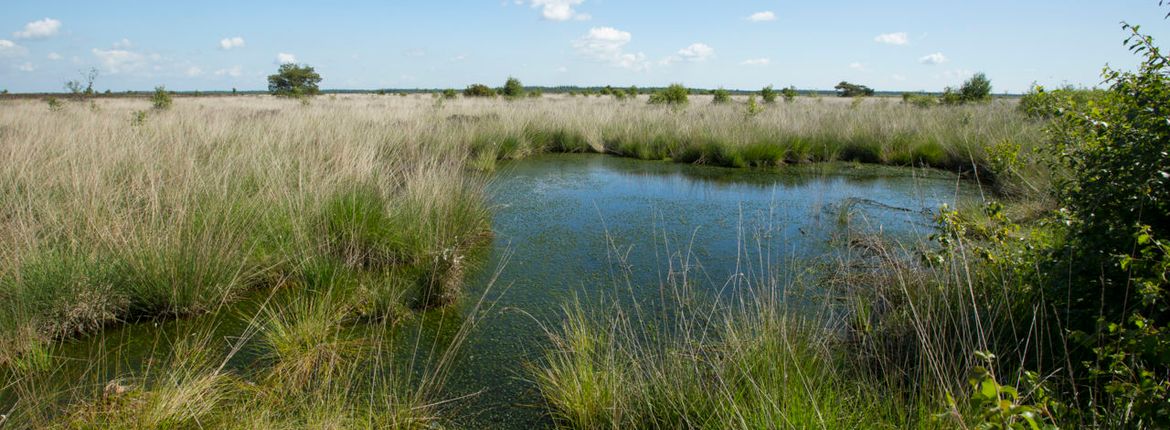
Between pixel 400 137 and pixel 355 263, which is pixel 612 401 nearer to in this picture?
pixel 355 263

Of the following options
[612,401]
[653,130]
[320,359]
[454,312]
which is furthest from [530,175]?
[612,401]

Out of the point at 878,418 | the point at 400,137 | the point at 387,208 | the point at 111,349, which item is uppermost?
the point at 400,137

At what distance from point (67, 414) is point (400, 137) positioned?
5.51m

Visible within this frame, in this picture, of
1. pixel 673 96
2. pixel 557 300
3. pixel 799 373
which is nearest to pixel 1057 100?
pixel 799 373

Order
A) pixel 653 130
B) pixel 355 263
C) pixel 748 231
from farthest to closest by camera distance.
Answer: pixel 653 130 → pixel 748 231 → pixel 355 263

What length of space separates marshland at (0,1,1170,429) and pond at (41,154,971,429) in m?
0.02

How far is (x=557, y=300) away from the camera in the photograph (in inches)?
121

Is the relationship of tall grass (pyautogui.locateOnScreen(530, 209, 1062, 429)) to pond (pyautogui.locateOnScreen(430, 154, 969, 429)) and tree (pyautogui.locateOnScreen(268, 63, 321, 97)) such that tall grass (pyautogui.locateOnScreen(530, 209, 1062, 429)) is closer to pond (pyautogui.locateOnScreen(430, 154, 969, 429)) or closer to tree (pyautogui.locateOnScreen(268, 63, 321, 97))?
pond (pyautogui.locateOnScreen(430, 154, 969, 429))

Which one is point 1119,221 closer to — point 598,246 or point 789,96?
point 598,246

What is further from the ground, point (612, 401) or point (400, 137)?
point (400, 137)

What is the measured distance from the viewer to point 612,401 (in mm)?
1838

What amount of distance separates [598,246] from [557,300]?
105 cm

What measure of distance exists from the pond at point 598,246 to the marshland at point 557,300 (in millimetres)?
24

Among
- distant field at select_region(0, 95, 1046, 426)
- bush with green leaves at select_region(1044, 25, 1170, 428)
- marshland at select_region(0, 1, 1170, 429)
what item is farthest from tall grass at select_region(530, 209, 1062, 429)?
distant field at select_region(0, 95, 1046, 426)
